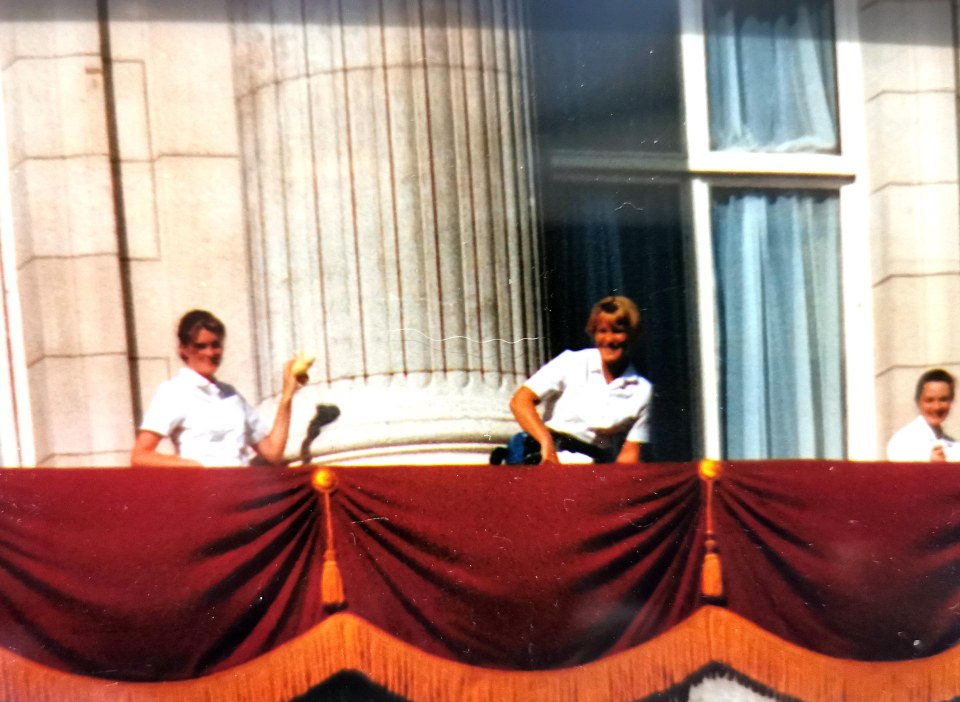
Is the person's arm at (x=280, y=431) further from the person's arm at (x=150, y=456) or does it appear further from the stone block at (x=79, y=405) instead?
the stone block at (x=79, y=405)

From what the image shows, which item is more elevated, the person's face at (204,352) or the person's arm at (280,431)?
the person's face at (204,352)

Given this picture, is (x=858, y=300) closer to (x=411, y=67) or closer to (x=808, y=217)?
(x=808, y=217)

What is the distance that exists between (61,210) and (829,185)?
154 inches

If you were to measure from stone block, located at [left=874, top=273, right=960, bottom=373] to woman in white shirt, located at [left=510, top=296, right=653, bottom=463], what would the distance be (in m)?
1.37

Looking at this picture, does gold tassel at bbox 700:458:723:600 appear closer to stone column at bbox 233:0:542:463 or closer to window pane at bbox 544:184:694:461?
window pane at bbox 544:184:694:461

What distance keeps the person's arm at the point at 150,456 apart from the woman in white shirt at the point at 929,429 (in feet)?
11.5

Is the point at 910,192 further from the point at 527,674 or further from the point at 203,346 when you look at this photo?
the point at 203,346

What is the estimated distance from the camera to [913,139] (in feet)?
39.2

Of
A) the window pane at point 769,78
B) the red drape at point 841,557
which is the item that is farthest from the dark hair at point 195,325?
the window pane at point 769,78

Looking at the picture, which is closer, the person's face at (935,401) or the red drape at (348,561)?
the red drape at (348,561)

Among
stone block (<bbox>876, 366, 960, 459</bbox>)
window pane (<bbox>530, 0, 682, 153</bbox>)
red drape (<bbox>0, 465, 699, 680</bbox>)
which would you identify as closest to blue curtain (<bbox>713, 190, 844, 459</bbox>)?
stone block (<bbox>876, 366, 960, 459</bbox>)

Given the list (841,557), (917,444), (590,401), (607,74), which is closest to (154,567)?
(590,401)

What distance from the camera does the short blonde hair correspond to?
1130cm

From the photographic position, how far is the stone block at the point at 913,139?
11930 mm
